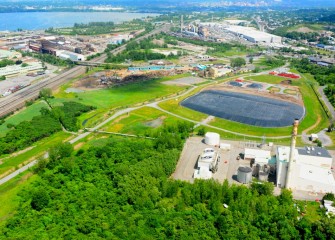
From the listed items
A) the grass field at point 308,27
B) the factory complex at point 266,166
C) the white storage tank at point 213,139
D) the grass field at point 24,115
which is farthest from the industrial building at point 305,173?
the grass field at point 308,27

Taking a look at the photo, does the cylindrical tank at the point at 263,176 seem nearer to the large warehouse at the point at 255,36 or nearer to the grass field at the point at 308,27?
the large warehouse at the point at 255,36

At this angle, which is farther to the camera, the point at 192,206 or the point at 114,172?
the point at 114,172

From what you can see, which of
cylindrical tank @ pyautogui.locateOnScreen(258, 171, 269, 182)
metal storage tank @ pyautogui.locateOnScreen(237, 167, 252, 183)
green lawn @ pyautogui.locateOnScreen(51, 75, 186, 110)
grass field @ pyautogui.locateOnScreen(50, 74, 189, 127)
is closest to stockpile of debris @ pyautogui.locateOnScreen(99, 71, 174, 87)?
grass field @ pyautogui.locateOnScreen(50, 74, 189, 127)

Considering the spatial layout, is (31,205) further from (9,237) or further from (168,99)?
(168,99)

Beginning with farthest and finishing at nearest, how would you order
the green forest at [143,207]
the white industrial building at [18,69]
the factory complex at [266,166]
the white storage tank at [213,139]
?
the white industrial building at [18,69], the white storage tank at [213,139], the factory complex at [266,166], the green forest at [143,207]

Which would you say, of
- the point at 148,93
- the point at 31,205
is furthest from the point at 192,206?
the point at 148,93

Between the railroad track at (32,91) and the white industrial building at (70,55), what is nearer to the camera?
the railroad track at (32,91)
